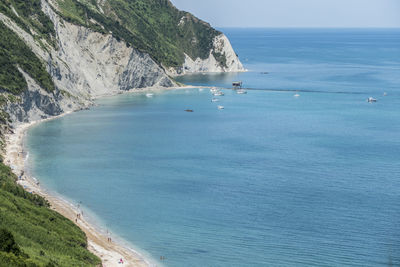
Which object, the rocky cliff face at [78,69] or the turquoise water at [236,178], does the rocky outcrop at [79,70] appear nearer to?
the rocky cliff face at [78,69]

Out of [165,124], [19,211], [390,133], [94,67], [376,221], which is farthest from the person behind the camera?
[94,67]

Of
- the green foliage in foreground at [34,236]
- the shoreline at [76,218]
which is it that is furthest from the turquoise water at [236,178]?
the green foliage in foreground at [34,236]

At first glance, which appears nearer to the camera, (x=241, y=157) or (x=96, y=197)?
(x=96, y=197)

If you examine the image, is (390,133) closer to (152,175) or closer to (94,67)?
(152,175)

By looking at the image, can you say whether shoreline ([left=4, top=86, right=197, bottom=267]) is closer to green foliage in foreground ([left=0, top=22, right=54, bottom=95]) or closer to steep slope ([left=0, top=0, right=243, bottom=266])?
steep slope ([left=0, top=0, right=243, bottom=266])

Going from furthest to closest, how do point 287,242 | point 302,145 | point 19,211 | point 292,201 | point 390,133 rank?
1. point 390,133
2. point 302,145
3. point 292,201
4. point 287,242
5. point 19,211

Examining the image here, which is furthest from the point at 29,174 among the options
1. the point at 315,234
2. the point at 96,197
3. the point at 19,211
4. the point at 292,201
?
the point at 315,234

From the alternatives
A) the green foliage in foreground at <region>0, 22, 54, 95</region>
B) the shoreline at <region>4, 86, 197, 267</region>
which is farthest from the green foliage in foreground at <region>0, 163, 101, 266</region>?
the green foliage in foreground at <region>0, 22, 54, 95</region>
